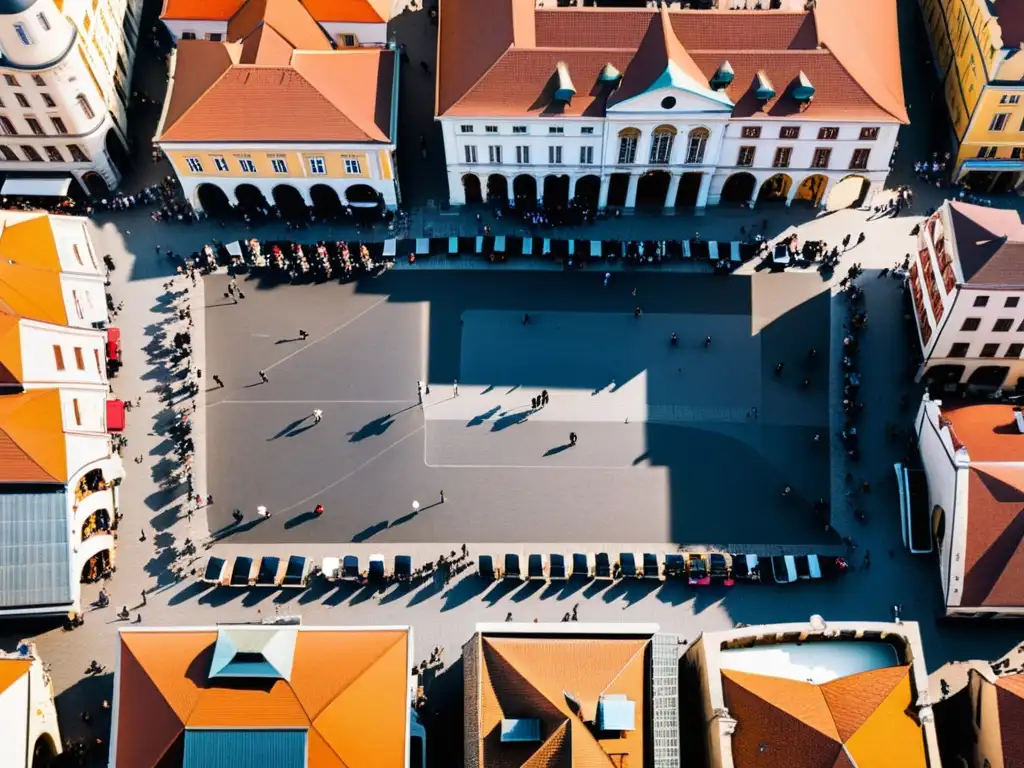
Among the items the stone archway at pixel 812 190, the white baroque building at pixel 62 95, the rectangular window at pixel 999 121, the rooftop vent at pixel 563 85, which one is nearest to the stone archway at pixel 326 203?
the white baroque building at pixel 62 95

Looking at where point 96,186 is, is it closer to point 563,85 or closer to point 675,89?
point 563,85

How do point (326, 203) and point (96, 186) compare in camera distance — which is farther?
point (96, 186)

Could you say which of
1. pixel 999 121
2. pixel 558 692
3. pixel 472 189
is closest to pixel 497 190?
pixel 472 189

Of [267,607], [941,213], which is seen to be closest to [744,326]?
[941,213]

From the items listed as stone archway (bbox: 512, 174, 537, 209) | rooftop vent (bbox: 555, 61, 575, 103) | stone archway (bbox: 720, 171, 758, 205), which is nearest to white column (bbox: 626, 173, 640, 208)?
stone archway (bbox: 720, 171, 758, 205)

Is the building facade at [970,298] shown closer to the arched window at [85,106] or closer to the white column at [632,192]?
the white column at [632,192]
